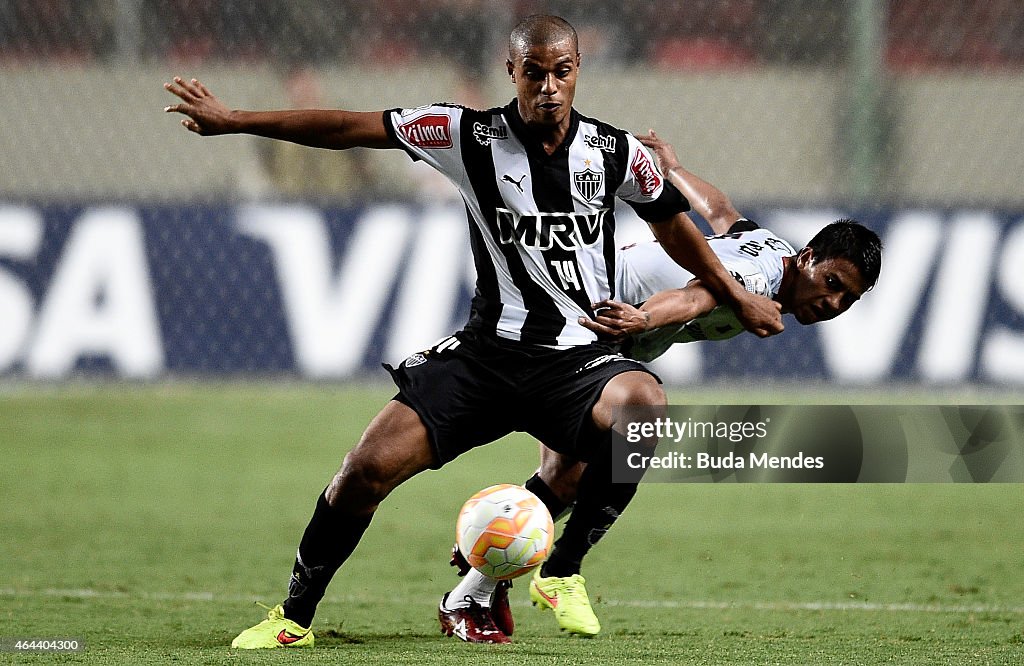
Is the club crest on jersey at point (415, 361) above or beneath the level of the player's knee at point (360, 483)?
above

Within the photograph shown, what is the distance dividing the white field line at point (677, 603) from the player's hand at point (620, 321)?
1.48 m

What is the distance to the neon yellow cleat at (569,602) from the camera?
18.1ft

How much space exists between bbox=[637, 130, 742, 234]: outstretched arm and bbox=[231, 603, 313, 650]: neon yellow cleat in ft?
7.76

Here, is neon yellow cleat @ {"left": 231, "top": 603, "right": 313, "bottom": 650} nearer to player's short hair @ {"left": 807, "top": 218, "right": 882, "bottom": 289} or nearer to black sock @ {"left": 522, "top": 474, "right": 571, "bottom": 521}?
black sock @ {"left": 522, "top": 474, "right": 571, "bottom": 521}

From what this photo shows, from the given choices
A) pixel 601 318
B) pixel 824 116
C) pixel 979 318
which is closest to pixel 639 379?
pixel 601 318

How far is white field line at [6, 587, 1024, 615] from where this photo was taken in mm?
6230

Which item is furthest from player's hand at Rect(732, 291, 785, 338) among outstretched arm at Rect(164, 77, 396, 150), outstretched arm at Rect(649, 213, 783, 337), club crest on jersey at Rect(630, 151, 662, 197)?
outstretched arm at Rect(164, 77, 396, 150)

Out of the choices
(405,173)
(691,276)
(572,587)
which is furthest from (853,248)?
(405,173)

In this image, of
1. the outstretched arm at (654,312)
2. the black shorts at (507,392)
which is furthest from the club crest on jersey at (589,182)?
the black shorts at (507,392)

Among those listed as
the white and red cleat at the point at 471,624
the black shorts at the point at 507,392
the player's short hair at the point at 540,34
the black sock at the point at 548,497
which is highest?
the player's short hair at the point at 540,34

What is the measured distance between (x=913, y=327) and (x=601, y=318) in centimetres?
711

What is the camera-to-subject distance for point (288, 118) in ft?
17.1

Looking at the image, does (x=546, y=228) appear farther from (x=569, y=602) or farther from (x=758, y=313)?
(x=569, y=602)

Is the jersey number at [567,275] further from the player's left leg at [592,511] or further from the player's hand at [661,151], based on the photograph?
the player's hand at [661,151]
